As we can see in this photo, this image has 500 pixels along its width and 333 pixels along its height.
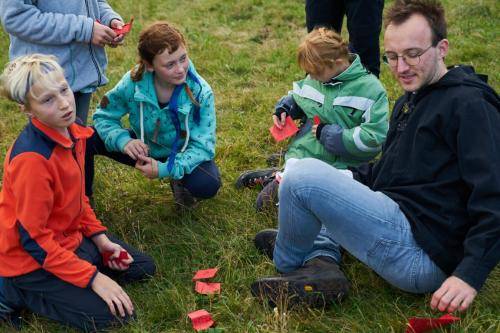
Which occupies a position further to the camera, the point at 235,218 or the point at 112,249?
the point at 235,218

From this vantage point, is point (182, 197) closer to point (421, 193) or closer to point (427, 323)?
point (421, 193)

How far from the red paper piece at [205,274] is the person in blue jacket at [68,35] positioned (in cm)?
149

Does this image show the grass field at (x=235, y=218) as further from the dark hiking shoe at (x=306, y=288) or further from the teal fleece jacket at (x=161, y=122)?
the teal fleece jacket at (x=161, y=122)

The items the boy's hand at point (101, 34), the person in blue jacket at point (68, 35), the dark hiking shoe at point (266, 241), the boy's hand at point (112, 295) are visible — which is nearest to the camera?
the boy's hand at point (112, 295)

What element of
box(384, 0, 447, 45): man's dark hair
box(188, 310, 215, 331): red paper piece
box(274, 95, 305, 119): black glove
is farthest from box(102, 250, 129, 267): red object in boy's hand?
box(384, 0, 447, 45): man's dark hair

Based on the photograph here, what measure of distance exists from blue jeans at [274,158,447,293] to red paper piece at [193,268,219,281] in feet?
2.25

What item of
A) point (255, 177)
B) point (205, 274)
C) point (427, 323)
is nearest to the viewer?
point (427, 323)

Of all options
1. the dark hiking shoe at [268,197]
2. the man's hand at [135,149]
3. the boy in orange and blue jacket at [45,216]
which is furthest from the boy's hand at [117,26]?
the dark hiking shoe at [268,197]

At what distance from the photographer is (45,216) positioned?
9.84 feet

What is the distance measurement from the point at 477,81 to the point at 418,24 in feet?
1.21

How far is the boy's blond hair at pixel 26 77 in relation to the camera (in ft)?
9.87

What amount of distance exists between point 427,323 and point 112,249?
1.76m

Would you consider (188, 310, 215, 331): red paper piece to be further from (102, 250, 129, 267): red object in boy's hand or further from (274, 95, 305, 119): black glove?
(274, 95, 305, 119): black glove

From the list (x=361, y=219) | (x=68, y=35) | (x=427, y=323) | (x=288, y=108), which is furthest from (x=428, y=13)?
(x=68, y=35)
